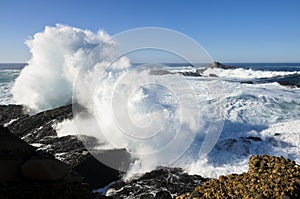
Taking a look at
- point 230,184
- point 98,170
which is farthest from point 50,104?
point 230,184

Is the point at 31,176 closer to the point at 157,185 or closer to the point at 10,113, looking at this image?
the point at 157,185

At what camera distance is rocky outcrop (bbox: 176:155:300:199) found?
3.42 m

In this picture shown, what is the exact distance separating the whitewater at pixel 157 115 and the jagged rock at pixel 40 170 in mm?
1525

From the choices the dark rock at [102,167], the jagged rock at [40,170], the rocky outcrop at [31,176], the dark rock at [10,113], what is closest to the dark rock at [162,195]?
the dark rock at [102,167]

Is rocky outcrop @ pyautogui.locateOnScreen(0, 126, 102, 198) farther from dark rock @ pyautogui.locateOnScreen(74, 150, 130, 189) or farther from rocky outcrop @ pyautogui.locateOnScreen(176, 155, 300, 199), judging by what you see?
dark rock @ pyautogui.locateOnScreen(74, 150, 130, 189)

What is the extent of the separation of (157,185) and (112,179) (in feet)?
4.66

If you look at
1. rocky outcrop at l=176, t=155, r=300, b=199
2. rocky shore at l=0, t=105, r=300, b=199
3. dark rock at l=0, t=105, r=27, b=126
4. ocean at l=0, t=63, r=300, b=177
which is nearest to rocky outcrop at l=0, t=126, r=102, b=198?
rocky shore at l=0, t=105, r=300, b=199

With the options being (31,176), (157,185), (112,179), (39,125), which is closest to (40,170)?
(31,176)

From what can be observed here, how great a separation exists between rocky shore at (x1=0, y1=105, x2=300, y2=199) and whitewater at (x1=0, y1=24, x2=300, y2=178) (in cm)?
78

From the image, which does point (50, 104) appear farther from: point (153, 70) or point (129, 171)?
point (153, 70)

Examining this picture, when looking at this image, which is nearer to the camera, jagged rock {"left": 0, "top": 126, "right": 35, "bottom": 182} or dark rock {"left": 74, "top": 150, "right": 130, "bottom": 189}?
Answer: jagged rock {"left": 0, "top": 126, "right": 35, "bottom": 182}

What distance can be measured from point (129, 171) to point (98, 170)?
2.99ft

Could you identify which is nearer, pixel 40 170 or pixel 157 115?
pixel 40 170

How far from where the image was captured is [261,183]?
363cm
